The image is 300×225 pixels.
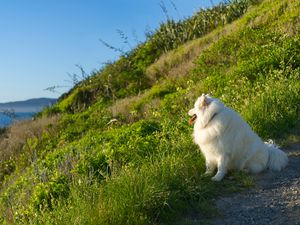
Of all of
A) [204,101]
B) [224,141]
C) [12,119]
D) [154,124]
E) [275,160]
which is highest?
[12,119]

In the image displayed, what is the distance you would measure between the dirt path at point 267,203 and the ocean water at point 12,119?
1481 centimetres

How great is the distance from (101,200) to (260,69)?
27.1 feet

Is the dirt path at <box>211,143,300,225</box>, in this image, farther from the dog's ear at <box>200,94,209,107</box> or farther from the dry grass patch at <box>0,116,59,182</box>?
the dry grass patch at <box>0,116,59,182</box>

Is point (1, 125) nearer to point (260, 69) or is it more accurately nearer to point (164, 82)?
point (164, 82)

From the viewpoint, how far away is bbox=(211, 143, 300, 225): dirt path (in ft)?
20.2

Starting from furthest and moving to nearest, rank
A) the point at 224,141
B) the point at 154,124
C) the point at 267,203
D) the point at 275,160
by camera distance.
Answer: the point at 154,124, the point at 275,160, the point at 224,141, the point at 267,203

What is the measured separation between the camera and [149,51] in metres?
24.7

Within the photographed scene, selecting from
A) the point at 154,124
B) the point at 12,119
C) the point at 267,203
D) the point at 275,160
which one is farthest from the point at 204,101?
the point at 12,119

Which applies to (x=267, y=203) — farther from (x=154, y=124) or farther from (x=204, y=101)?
(x=154, y=124)

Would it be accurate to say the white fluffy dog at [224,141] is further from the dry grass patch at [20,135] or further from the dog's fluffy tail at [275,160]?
the dry grass patch at [20,135]

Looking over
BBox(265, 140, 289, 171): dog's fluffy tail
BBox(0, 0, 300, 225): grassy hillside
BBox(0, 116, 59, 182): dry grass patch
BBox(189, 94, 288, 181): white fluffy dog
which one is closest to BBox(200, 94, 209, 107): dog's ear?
BBox(189, 94, 288, 181): white fluffy dog

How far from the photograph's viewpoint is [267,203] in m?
6.65

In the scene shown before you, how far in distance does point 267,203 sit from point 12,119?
17020 mm

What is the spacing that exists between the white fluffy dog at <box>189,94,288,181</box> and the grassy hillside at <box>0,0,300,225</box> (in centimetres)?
25
